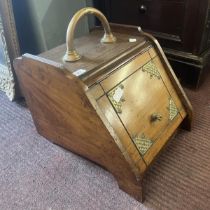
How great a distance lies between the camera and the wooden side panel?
2.74 ft

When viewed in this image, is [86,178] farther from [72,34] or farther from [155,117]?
[72,34]

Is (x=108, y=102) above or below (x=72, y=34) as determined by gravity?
below

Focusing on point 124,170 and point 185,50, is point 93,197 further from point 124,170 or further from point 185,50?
point 185,50

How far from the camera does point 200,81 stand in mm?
1485

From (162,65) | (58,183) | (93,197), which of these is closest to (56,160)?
(58,183)

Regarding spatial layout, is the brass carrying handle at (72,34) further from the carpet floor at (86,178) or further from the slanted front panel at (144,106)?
the carpet floor at (86,178)

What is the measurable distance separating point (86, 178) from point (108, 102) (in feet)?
1.05

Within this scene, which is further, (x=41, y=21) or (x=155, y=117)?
(x=41, y=21)

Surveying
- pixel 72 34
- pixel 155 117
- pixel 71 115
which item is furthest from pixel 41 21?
pixel 155 117

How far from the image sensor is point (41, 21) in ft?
4.60

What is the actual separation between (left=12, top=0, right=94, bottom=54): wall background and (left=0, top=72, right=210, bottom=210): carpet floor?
0.52m

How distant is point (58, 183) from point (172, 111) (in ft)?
1.73

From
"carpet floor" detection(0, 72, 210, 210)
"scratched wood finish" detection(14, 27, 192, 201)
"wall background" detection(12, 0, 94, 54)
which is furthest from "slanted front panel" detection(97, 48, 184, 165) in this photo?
"wall background" detection(12, 0, 94, 54)

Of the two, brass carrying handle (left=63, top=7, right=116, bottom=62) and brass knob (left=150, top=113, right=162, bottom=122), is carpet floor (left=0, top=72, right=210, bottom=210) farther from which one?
brass carrying handle (left=63, top=7, right=116, bottom=62)
